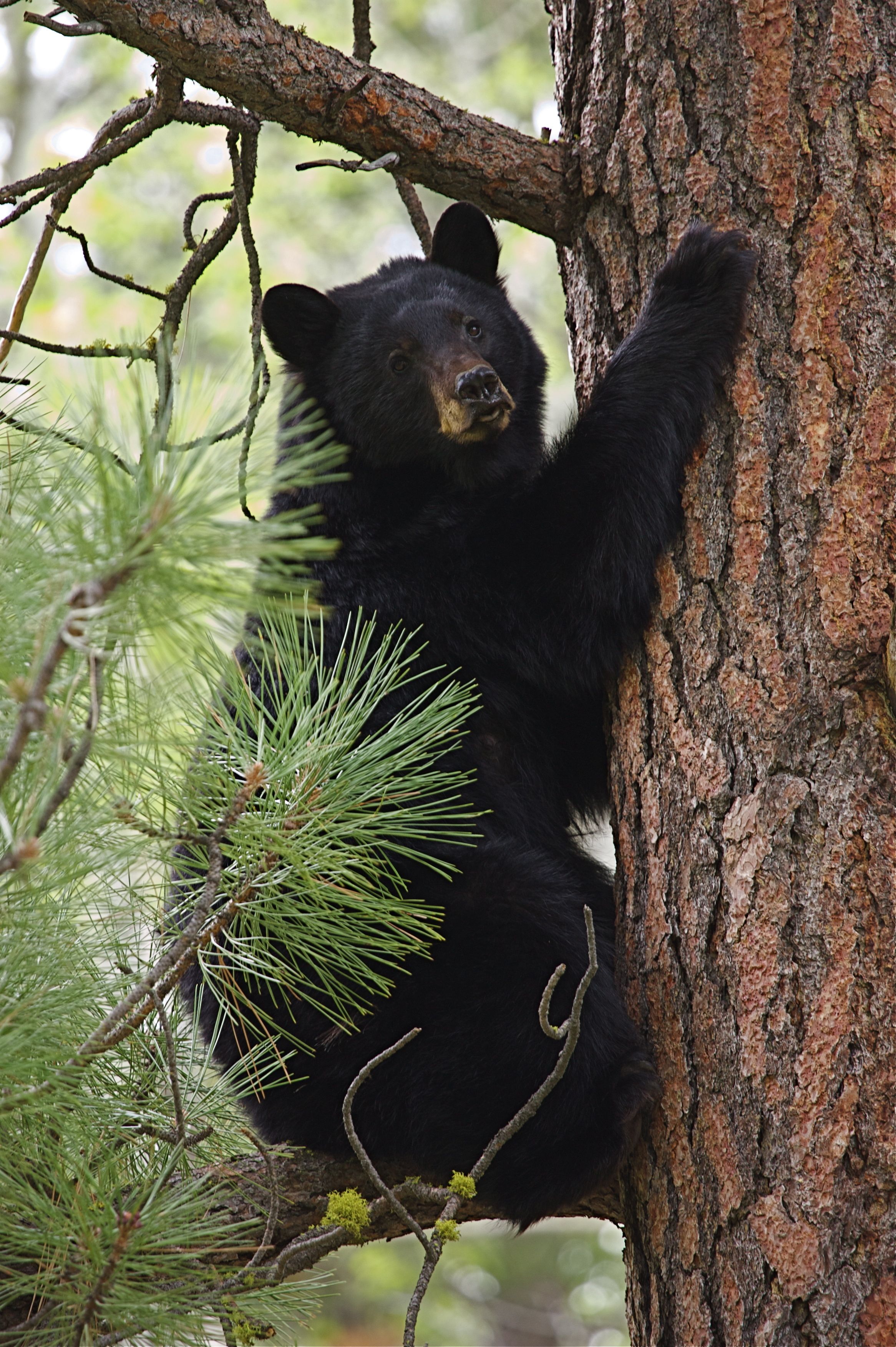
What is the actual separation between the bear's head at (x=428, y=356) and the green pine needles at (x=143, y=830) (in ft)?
3.50

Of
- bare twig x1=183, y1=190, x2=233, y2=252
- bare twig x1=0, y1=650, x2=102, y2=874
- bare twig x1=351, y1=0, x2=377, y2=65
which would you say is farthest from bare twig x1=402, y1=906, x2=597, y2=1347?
bare twig x1=351, y1=0, x2=377, y2=65

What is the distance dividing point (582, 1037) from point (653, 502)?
1134mm

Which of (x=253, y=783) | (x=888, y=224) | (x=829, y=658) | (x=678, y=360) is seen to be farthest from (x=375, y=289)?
(x=253, y=783)

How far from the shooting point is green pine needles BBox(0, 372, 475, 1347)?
4.67ft

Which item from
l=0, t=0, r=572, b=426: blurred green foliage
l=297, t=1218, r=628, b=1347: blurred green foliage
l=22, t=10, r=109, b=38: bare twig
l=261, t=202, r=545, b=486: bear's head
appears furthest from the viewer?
l=0, t=0, r=572, b=426: blurred green foliage

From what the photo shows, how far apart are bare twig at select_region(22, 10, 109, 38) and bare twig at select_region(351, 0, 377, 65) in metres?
0.80

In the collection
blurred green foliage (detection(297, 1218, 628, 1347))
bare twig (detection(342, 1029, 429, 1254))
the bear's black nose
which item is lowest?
blurred green foliage (detection(297, 1218, 628, 1347))

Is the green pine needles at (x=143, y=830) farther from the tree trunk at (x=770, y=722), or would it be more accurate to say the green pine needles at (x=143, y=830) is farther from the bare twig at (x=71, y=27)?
the bare twig at (x=71, y=27)

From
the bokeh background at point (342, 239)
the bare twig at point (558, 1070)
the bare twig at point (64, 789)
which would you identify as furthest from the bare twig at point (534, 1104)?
the bokeh background at point (342, 239)

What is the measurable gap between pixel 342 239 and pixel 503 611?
12113 millimetres

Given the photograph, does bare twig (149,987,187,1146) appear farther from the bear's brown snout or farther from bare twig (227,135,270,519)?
the bear's brown snout

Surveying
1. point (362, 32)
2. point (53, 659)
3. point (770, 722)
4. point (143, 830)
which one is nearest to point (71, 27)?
point (362, 32)

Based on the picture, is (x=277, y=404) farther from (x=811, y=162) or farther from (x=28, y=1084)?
(x=28, y=1084)

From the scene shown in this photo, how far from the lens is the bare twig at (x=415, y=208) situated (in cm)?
338
